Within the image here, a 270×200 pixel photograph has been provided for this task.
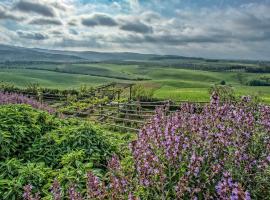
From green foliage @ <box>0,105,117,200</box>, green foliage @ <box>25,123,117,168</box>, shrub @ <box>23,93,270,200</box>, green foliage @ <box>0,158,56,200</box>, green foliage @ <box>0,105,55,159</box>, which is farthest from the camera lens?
green foliage @ <box>0,105,55,159</box>

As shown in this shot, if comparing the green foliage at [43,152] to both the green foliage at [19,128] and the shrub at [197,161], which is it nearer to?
the green foliage at [19,128]

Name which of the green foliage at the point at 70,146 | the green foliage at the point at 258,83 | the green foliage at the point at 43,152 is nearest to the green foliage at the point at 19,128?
the green foliage at the point at 43,152

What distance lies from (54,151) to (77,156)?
31.5 inches

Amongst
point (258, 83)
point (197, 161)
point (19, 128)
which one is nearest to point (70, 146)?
point (19, 128)

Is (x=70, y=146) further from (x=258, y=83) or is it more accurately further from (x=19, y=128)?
(x=258, y=83)

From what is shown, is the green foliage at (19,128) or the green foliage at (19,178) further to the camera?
the green foliage at (19,128)

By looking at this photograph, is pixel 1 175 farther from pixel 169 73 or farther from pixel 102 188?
pixel 169 73

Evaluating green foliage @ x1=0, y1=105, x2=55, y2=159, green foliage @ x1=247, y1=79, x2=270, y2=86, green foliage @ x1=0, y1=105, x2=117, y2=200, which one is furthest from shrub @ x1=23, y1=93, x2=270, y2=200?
green foliage @ x1=247, y1=79, x2=270, y2=86

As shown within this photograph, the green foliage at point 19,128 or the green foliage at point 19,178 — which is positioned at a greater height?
the green foliage at point 19,128

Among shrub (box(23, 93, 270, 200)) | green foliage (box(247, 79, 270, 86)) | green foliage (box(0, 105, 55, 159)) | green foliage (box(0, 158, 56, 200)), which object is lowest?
green foliage (box(247, 79, 270, 86))

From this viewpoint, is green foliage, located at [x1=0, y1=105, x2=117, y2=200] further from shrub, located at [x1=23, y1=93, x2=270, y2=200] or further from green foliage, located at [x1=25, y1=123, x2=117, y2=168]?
shrub, located at [x1=23, y1=93, x2=270, y2=200]

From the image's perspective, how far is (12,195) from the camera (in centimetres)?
483

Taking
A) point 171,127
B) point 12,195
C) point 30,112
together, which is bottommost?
point 12,195

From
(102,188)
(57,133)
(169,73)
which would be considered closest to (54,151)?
(57,133)
